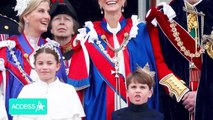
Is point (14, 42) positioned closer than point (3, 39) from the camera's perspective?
Yes

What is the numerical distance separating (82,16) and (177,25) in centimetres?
230

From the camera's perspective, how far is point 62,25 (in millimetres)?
5453

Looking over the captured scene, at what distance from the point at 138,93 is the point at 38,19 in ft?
3.81

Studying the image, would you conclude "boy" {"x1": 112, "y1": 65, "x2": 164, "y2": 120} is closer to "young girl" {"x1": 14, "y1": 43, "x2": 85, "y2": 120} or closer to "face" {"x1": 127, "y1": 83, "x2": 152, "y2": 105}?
"face" {"x1": 127, "y1": 83, "x2": 152, "y2": 105}

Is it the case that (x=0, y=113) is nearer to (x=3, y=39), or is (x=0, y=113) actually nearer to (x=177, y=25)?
(x=3, y=39)

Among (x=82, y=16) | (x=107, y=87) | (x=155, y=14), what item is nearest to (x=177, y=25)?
(x=155, y=14)

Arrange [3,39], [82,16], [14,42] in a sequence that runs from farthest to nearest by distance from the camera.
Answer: [82,16] → [3,39] → [14,42]

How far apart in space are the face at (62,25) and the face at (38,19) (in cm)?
30

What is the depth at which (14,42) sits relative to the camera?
5012 mm

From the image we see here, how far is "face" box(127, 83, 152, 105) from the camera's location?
4.42 m

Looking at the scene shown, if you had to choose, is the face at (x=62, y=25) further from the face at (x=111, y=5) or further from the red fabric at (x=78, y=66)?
the face at (x=111, y=5)

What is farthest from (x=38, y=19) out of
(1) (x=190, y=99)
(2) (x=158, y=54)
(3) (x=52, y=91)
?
(1) (x=190, y=99)

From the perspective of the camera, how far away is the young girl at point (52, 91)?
4469mm

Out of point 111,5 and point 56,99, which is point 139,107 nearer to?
point 56,99
